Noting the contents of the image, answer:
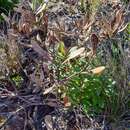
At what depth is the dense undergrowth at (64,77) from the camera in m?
2.01

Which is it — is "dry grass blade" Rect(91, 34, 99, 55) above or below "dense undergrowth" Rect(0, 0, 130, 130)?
above

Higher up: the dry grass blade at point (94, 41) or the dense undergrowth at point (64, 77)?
the dry grass blade at point (94, 41)

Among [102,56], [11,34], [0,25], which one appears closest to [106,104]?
[102,56]

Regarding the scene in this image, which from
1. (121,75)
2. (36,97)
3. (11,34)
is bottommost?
(36,97)

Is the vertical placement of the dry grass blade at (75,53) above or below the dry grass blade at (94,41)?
below

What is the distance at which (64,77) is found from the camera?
6.88 ft

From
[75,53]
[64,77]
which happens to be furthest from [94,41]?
[64,77]

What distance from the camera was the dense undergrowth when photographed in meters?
2.01

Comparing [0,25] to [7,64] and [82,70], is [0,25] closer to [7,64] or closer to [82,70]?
[7,64]

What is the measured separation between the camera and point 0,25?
2871 mm

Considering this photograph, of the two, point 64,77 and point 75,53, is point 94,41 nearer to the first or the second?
point 75,53

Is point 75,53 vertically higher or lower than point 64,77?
higher

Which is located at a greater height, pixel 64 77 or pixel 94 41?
pixel 94 41

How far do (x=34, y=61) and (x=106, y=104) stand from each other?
552 millimetres
